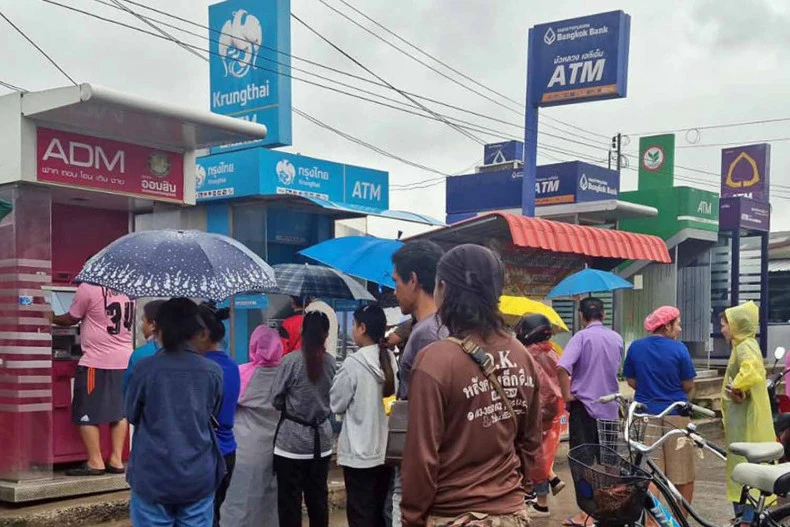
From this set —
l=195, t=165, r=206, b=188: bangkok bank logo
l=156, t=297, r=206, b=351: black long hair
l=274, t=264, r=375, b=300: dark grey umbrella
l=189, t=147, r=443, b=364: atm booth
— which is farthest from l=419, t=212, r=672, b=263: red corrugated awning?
l=156, t=297, r=206, b=351: black long hair

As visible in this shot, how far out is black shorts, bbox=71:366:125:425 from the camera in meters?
6.69

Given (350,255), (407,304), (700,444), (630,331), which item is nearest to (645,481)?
(700,444)

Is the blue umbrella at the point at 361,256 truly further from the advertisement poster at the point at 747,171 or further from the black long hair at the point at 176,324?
the advertisement poster at the point at 747,171

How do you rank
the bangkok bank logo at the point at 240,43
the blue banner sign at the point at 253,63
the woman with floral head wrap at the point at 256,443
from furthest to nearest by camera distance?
1. the bangkok bank logo at the point at 240,43
2. the blue banner sign at the point at 253,63
3. the woman with floral head wrap at the point at 256,443

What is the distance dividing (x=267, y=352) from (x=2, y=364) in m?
2.23

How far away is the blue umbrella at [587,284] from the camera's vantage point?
31.1 ft

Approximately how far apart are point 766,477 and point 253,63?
892 centimetres

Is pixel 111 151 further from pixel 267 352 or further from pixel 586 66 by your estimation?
pixel 586 66

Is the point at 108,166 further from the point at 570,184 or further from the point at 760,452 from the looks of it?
the point at 570,184

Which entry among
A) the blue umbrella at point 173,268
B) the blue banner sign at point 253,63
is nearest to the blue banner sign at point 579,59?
the blue banner sign at point 253,63

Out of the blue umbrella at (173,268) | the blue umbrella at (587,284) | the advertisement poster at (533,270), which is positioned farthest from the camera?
the advertisement poster at (533,270)

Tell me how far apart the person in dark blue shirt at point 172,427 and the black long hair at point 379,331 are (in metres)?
1.11

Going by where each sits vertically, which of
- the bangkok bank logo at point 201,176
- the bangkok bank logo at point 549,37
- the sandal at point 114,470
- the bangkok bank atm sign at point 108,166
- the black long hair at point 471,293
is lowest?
the sandal at point 114,470

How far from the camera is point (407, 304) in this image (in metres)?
4.01
